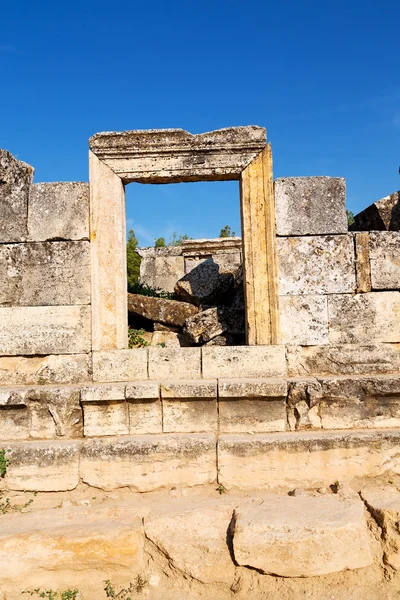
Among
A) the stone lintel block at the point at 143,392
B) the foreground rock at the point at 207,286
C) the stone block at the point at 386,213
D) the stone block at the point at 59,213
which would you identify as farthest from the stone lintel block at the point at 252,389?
the foreground rock at the point at 207,286

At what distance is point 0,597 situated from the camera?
328 centimetres

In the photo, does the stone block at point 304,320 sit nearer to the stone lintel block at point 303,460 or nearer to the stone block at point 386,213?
the stone lintel block at point 303,460

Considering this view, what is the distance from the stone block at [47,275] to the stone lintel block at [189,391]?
127 centimetres

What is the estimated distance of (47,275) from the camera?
4898 mm

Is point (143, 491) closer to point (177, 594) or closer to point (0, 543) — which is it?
point (177, 594)

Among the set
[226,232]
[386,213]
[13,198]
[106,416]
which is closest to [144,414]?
[106,416]

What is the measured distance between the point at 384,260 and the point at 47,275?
344cm

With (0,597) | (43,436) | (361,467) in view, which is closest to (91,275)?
(43,436)

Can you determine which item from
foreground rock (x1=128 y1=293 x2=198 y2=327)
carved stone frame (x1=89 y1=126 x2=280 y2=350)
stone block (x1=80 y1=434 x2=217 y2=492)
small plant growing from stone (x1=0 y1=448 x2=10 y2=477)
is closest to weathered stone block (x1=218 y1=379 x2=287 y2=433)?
stone block (x1=80 y1=434 x2=217 y2=492)

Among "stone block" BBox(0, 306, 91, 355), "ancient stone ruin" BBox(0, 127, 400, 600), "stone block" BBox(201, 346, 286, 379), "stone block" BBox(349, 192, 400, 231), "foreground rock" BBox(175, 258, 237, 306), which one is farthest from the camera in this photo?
"foreground rock" BBox(175, 258, 237, 306)

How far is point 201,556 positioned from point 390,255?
132 inches

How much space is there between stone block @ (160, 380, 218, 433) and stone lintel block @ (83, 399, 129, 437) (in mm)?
385

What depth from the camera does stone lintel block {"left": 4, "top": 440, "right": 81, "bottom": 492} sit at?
4.09 metres

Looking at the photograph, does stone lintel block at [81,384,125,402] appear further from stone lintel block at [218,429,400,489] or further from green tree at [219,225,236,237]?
green tree at [219,225,236,237]
